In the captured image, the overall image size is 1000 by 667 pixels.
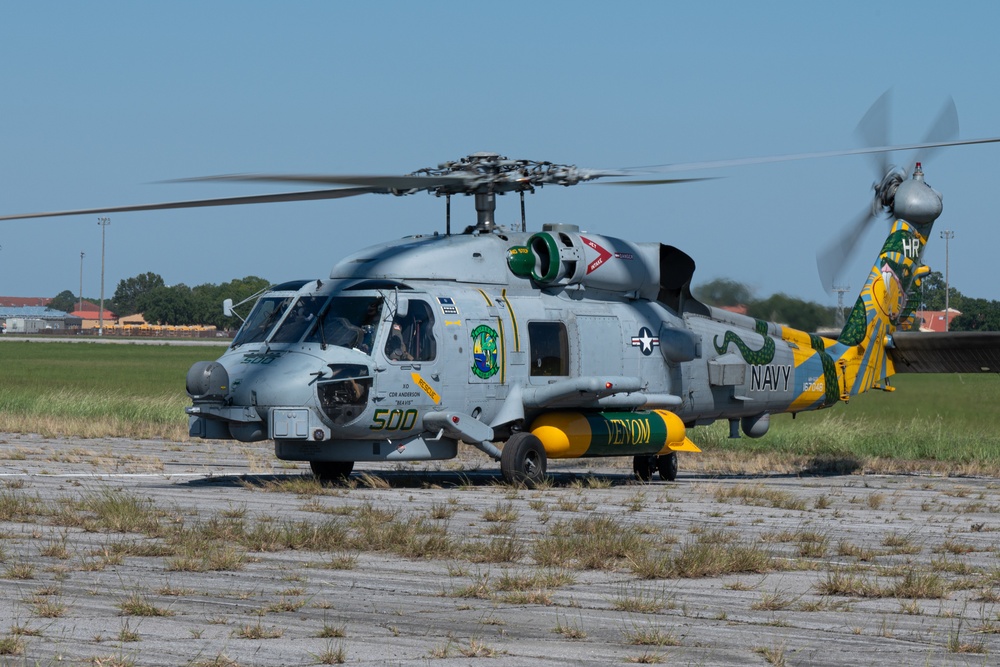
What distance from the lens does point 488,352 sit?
58.5 feet

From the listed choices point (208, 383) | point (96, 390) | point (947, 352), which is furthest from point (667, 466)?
point (96, 390)

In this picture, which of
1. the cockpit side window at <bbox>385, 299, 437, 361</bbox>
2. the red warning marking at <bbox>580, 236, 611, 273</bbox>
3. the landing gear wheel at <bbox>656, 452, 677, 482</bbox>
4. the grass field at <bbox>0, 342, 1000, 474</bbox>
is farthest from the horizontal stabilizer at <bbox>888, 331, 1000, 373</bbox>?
the cockpit side window at <bbox>385, 299, 437, 361</bbox>

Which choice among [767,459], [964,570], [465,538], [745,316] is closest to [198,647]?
[465,538]

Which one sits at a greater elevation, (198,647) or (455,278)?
(455,278)

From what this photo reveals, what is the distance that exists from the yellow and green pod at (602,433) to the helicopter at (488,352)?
0.02 m

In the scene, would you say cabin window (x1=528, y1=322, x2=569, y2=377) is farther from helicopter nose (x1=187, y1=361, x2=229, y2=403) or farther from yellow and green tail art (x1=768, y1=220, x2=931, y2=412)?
yellow and green tail art (x1=768, y1=220, x2=931, y2=412)

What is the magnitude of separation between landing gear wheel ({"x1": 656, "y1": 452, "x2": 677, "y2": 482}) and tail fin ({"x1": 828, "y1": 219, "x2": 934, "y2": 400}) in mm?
4289

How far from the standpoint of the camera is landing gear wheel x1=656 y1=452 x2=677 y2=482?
20.3 metres

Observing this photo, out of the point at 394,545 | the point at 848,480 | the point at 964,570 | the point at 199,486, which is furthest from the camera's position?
the point at 848,480

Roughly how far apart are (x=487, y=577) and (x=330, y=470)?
347 inches

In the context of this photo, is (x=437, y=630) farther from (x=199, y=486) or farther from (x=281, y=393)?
(x=199, y=486)

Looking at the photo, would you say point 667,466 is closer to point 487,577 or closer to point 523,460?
point 523,460

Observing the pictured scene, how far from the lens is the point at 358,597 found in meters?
9.26

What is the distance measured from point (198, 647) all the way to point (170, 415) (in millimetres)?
25492
